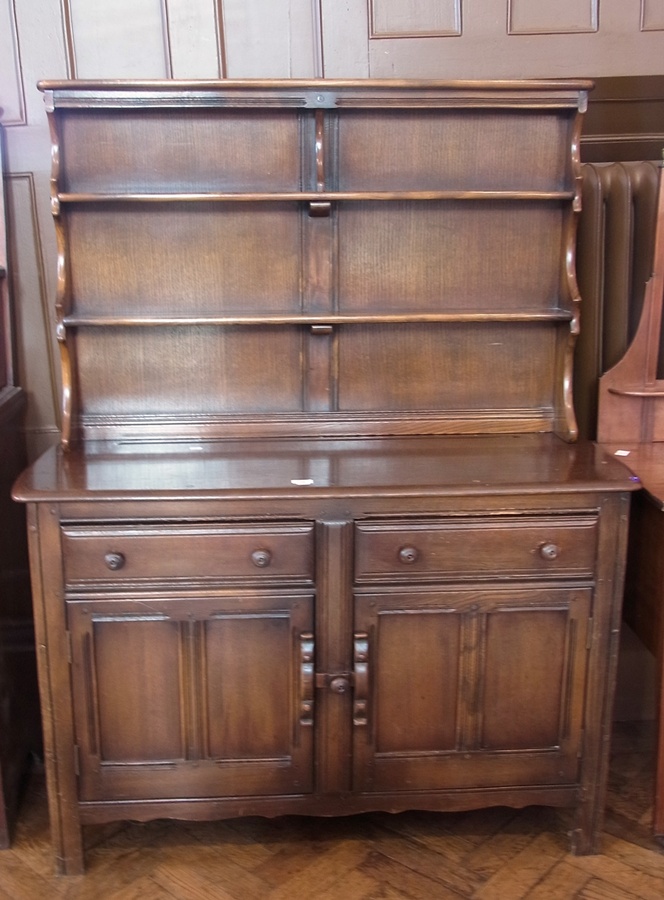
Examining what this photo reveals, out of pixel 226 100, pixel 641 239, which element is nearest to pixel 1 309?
pixel 226 100

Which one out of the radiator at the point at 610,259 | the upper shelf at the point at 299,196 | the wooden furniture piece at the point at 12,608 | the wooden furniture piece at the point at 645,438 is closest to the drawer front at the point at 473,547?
the wooden furniture piece at the point at 645,438

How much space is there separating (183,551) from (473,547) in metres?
0.63

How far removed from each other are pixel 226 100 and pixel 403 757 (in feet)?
5.31

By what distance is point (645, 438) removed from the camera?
229 cm

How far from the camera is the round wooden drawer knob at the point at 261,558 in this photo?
1.81 meters

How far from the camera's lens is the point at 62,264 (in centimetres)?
208

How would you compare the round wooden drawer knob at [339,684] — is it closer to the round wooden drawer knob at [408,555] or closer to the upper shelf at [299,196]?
the round wooden drawer knob at [408,555]

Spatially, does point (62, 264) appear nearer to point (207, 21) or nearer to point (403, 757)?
point (207, 21)

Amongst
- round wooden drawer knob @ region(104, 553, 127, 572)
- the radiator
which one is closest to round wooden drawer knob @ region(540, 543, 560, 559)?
the radiator

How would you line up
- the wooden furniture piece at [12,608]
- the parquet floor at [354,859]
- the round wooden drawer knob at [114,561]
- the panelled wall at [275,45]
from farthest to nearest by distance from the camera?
the panelled wall at [275,45], the wooden furniture piece at [12,608], the parquet floor at [354,859], the round wooden drawer knob at [114,561]

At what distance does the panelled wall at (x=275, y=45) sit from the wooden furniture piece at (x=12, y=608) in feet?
0.30

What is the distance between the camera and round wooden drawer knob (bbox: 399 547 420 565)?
183cm

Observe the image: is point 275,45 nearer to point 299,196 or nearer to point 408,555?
point 299,196

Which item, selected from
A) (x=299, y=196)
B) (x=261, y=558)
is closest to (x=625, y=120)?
(x=299, y=196)
